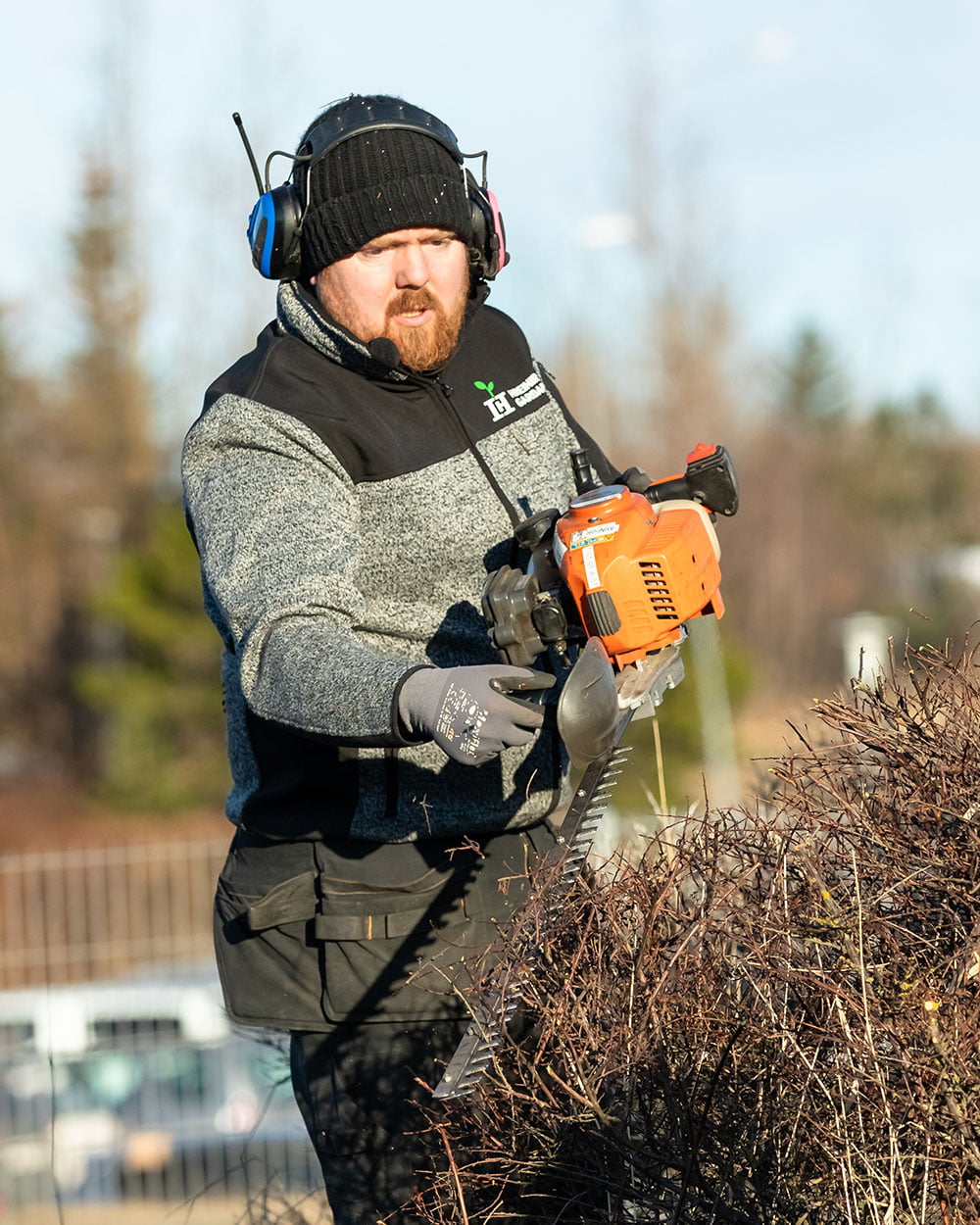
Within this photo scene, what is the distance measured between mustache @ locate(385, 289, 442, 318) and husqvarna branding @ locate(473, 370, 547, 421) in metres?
0.26

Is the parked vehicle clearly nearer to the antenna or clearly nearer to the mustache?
the antenna

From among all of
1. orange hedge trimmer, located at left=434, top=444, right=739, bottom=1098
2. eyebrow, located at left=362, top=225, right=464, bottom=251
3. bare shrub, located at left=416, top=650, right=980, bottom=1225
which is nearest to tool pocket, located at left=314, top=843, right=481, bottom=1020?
orange hedge trimmer, located at left=434, top=444, right=739, bottom=1098

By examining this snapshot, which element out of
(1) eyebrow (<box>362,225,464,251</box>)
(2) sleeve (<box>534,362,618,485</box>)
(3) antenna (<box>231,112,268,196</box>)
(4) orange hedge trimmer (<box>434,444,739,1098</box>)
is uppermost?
(3) antenna (<box>231,112,268,196</box>)

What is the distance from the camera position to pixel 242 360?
324cm

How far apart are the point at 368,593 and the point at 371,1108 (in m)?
1.00

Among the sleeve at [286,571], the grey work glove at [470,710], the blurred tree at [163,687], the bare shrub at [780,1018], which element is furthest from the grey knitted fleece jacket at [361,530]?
the blurred tree at [163,687]

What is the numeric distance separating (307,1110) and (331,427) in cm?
137

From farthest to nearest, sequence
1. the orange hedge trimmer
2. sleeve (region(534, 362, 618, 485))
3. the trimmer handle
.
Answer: sleeve (region(534, 362, 618, 485))
the trimmer handle
the orange hedge trimmer

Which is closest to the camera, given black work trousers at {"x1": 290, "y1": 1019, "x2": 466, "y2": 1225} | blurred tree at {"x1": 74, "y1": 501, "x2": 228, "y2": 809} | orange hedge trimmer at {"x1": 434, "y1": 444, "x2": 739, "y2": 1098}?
orange hedge trimmer at {"x1": 434, "y1": 444, "x2": 739, "y2": 1098}

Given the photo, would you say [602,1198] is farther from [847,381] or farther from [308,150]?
[847,381]

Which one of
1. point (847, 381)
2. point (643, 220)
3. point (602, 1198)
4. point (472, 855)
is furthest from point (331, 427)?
point (847, 381)

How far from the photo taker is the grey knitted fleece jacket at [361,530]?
113 inches

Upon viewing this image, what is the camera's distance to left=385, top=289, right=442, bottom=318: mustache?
3186mm

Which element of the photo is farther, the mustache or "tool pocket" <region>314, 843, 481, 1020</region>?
the mustache
